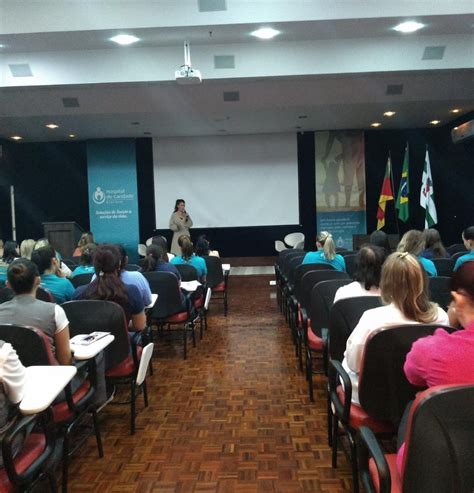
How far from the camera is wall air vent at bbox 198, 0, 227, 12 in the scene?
15.2ft

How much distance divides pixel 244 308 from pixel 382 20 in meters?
3.79

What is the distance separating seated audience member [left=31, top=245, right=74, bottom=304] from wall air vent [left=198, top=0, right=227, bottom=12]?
306 centimetres

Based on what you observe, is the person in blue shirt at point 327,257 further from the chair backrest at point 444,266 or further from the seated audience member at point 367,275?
the seated audience member at point 367,275

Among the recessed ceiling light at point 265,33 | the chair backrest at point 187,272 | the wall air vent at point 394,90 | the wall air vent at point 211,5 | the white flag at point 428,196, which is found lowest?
the chair backrest at point 187,272

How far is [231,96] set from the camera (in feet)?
23.2

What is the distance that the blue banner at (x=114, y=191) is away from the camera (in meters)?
10.5

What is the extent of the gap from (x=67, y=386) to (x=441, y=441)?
1553 millimetres

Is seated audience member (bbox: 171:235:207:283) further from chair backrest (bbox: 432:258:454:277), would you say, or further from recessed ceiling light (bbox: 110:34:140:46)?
recessed ceiling light (bbox: 110:34:140:46)

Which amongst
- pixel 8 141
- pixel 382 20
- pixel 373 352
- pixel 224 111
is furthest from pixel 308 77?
pixel 8 141

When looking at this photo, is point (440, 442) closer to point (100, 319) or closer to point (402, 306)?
point (402, 306)

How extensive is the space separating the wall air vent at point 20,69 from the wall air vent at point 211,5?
280 cm

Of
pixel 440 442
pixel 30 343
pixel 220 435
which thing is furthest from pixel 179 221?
pixel 440 442

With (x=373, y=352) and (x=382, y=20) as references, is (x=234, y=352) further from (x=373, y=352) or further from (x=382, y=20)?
(x=382, y=20)

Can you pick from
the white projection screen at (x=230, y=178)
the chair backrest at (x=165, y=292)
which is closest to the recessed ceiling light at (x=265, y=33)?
the chair backrest at (x=165, y=292)
